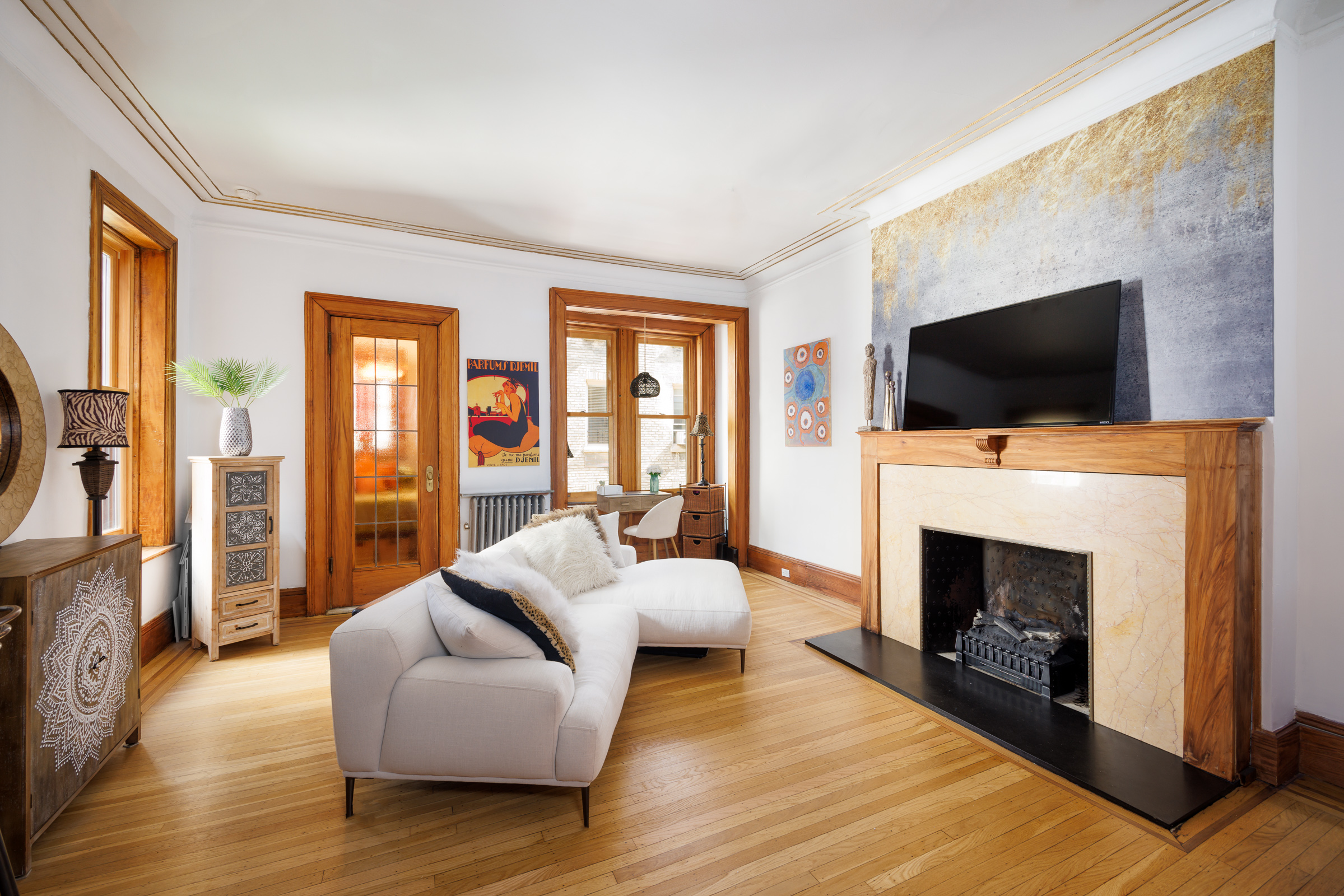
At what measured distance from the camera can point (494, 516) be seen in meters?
4.76

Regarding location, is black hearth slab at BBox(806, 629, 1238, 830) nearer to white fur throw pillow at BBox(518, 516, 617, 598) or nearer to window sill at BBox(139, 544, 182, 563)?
white fur throw pillow at BBox(518, 516, 617, 598)

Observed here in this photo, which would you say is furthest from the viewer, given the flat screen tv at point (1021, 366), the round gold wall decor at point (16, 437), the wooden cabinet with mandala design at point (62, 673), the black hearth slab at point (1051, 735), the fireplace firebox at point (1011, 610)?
the fireplace firebox at point (1011, 610)

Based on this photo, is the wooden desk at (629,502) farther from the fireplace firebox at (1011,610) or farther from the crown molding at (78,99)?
the crown molding at (78,99)

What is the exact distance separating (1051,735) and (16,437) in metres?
4.35

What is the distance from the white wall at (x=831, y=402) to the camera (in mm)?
4434

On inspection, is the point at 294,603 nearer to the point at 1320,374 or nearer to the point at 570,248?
the point at 570,248

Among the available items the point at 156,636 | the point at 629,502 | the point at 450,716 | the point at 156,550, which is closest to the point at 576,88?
the point at 450,716

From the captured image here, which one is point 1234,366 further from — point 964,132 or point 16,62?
point 16,62

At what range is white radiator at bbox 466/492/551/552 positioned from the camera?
473 centimetres

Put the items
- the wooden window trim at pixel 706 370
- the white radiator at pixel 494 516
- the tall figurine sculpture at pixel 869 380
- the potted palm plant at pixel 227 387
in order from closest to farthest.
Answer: the potted palm plant at pixel 227 387, the tall figurine sculpture at pixel 869 380, the white radiator at pixel 494 516, the wooden window trim at pixel 706 370

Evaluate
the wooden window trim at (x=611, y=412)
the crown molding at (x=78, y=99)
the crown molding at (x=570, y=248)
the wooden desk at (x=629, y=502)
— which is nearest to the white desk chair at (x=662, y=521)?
the wooden desk at (x=629, y=502)

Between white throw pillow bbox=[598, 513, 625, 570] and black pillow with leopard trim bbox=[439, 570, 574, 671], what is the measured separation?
4.84 ft

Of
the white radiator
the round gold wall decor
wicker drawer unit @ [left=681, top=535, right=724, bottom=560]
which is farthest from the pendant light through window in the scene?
the round gold wall decor

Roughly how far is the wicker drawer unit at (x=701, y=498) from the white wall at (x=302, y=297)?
148cm
